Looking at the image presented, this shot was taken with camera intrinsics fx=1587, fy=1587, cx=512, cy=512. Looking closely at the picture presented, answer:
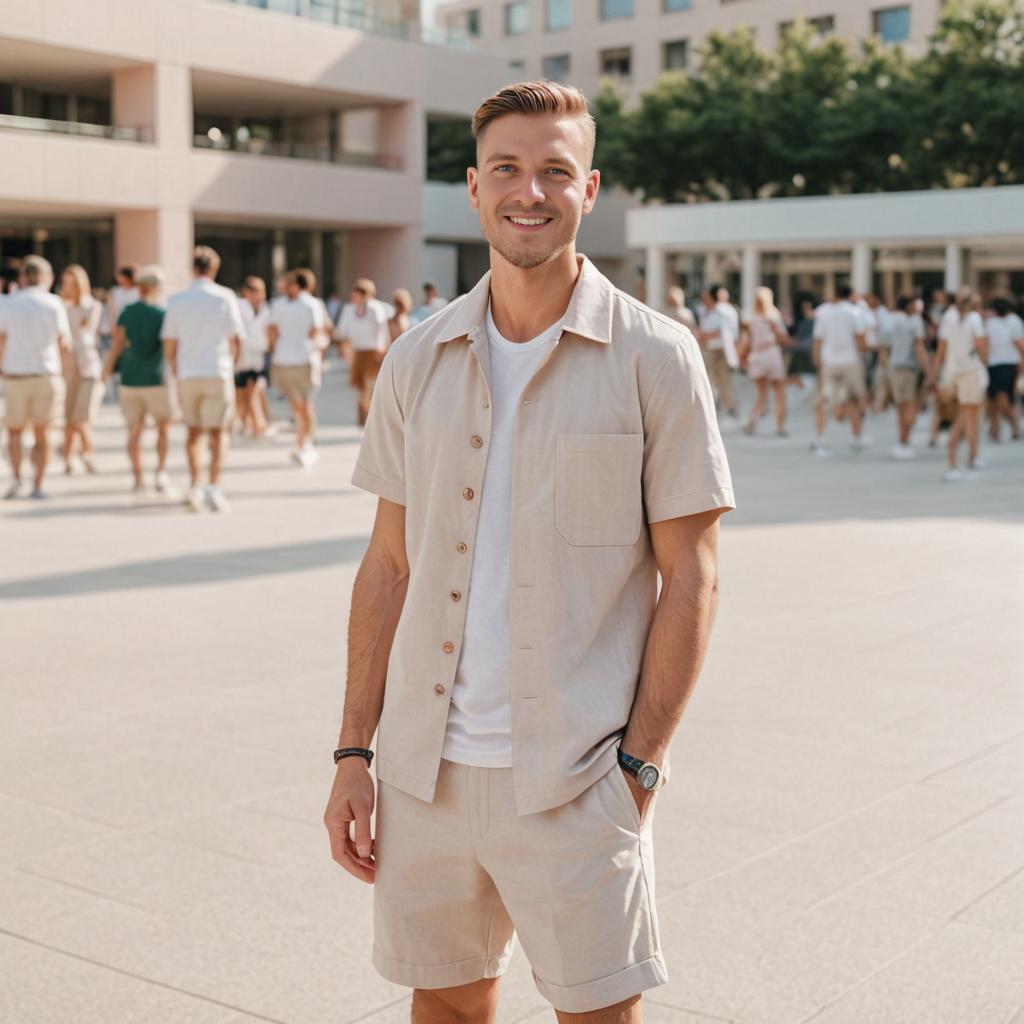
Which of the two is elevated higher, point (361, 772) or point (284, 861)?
point (361, 772)

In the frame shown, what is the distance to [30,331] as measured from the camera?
13438mm

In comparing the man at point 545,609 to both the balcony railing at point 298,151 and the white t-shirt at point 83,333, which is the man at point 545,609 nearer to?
the white t-shirt at point 83,333

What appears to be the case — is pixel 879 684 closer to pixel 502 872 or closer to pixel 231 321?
pixel 502 872

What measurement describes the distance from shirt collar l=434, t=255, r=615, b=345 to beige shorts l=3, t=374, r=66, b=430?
1157 centimetres

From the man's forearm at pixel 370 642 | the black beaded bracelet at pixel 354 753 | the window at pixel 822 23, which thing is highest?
the window at pixel 822 23

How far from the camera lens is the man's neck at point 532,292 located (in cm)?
259

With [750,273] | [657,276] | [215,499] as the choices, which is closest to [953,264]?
[750,273]

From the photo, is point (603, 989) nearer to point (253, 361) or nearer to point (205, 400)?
point (205, 400)

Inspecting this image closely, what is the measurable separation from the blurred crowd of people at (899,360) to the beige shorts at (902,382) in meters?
0.01

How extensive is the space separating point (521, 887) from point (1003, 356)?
1854cm

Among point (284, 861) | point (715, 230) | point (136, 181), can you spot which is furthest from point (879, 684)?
point (136, 181)

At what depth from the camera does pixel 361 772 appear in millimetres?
2715

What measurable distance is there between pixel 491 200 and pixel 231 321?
34.4ft

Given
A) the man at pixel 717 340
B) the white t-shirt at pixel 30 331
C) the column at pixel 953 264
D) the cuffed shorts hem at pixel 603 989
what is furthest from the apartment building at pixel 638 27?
the cuffed shorts hem at pixel 603 989
